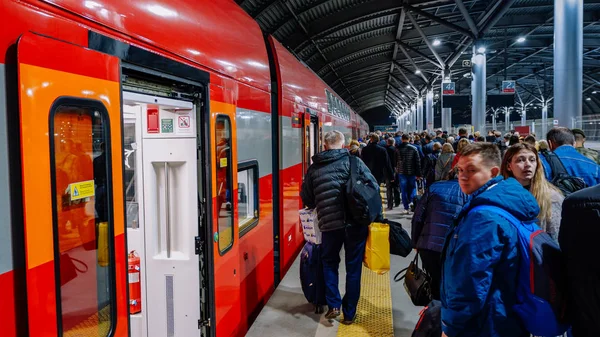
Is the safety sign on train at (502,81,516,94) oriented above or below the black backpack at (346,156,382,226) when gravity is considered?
above

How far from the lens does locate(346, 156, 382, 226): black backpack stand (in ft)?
14.1

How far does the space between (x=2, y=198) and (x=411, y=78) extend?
1534 inches

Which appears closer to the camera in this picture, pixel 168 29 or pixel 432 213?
pixel 168 29

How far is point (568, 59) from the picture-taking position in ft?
31.2

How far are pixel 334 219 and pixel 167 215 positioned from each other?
1699mm

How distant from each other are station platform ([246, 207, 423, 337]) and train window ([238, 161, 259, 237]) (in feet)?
3.46

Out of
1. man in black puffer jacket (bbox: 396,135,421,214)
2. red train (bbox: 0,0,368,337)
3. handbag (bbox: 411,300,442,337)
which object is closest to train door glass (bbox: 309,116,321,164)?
red train (bbox: 0,0,368,337)

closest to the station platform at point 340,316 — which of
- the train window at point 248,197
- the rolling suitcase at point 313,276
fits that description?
the rolling suitcase at point 313,276

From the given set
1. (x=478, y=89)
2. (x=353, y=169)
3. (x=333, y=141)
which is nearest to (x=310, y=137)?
(x=333, y=141)

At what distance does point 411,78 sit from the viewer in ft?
126

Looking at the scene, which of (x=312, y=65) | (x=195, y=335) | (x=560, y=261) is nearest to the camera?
→ (x=560, y=261)

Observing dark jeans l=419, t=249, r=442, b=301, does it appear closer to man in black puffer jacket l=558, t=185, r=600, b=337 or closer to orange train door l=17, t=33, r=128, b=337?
man in black puffer jacket l=558, t=185, r=600, b=337

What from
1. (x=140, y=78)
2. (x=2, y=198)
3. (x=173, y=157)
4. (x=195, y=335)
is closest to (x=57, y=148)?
(x=2, y=198)

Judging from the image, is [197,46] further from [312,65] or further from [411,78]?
[411,78]
